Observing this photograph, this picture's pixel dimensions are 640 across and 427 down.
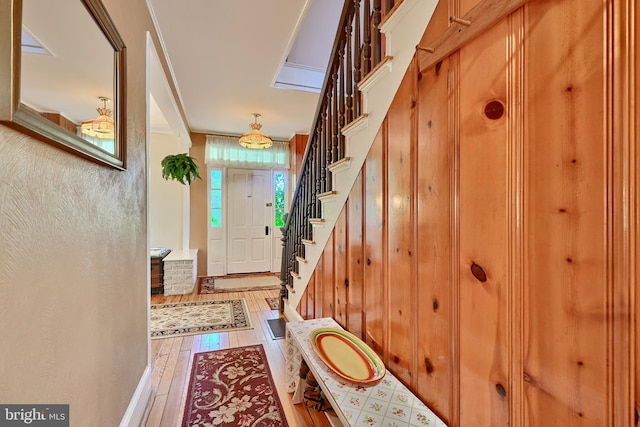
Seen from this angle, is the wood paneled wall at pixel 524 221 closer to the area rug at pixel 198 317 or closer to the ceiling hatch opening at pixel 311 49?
the ceiling hatch opening at pixel 311 49

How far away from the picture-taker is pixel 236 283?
15.3ft

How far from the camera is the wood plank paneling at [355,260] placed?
159 cm

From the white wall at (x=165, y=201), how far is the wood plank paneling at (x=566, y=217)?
5029 mm

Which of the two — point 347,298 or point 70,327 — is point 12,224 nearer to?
point 70,327

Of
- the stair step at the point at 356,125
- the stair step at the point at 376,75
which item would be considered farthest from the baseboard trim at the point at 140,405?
the stair step at the point at 376,75

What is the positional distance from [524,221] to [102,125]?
1.54 m

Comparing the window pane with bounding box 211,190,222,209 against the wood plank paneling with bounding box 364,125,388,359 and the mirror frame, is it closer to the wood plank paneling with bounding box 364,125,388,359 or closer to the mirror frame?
the mirror frame

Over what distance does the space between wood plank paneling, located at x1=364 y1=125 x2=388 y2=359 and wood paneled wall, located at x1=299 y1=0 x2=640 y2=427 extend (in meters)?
0.12

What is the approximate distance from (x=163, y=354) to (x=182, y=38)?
2.61 metres

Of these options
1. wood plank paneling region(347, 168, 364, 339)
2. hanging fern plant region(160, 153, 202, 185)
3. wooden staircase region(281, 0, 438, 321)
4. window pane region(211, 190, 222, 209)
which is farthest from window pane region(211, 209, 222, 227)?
wood plank paneling region(347, 168, 364, 339)

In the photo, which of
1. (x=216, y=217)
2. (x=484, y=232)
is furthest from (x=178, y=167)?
(x=484, y=232)

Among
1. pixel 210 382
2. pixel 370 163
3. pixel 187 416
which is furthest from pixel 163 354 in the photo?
pixel 370 163

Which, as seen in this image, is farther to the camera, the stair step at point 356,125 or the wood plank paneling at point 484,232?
the stair step at point 356,125

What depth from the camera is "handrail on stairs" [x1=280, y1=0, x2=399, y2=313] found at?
4.90 feet
